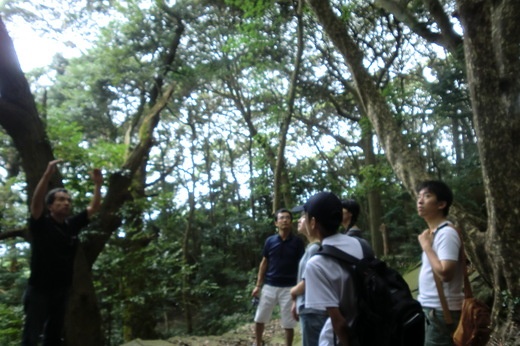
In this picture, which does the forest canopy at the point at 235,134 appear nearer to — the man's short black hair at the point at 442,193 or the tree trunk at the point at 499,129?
the tree trunk at the point at 499,129

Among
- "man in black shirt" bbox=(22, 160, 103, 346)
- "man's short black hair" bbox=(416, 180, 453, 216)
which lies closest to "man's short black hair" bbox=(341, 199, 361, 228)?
"man's short black hair" bbox=(416, 180, 453, 216)

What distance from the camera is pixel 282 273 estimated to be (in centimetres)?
571

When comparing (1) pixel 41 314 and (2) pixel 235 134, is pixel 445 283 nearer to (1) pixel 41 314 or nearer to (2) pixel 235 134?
(1) pixel 41 314

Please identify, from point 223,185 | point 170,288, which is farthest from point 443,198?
point 223,185

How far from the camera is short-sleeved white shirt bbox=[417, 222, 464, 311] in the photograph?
3.04 meters

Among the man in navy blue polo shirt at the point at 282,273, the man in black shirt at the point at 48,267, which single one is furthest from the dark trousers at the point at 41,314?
the man in navy blue polo shirt at the point at 282,273

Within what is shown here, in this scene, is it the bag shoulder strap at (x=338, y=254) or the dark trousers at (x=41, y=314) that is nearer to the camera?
the bag shoulder strap at (x=338, y=254)

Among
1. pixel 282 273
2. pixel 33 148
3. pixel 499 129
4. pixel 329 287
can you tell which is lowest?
pixel 329 287

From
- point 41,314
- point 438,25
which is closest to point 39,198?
point 41,314

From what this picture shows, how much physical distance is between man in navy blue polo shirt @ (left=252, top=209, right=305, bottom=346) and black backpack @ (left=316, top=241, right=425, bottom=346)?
3.36m

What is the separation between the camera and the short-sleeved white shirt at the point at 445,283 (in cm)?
304

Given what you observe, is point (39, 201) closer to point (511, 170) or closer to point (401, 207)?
point (511, 170)

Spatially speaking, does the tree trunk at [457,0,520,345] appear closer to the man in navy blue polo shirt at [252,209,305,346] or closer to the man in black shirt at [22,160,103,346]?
the man in navy blue polo shirt at [252,209,305,346]

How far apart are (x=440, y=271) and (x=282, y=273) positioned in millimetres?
2888
